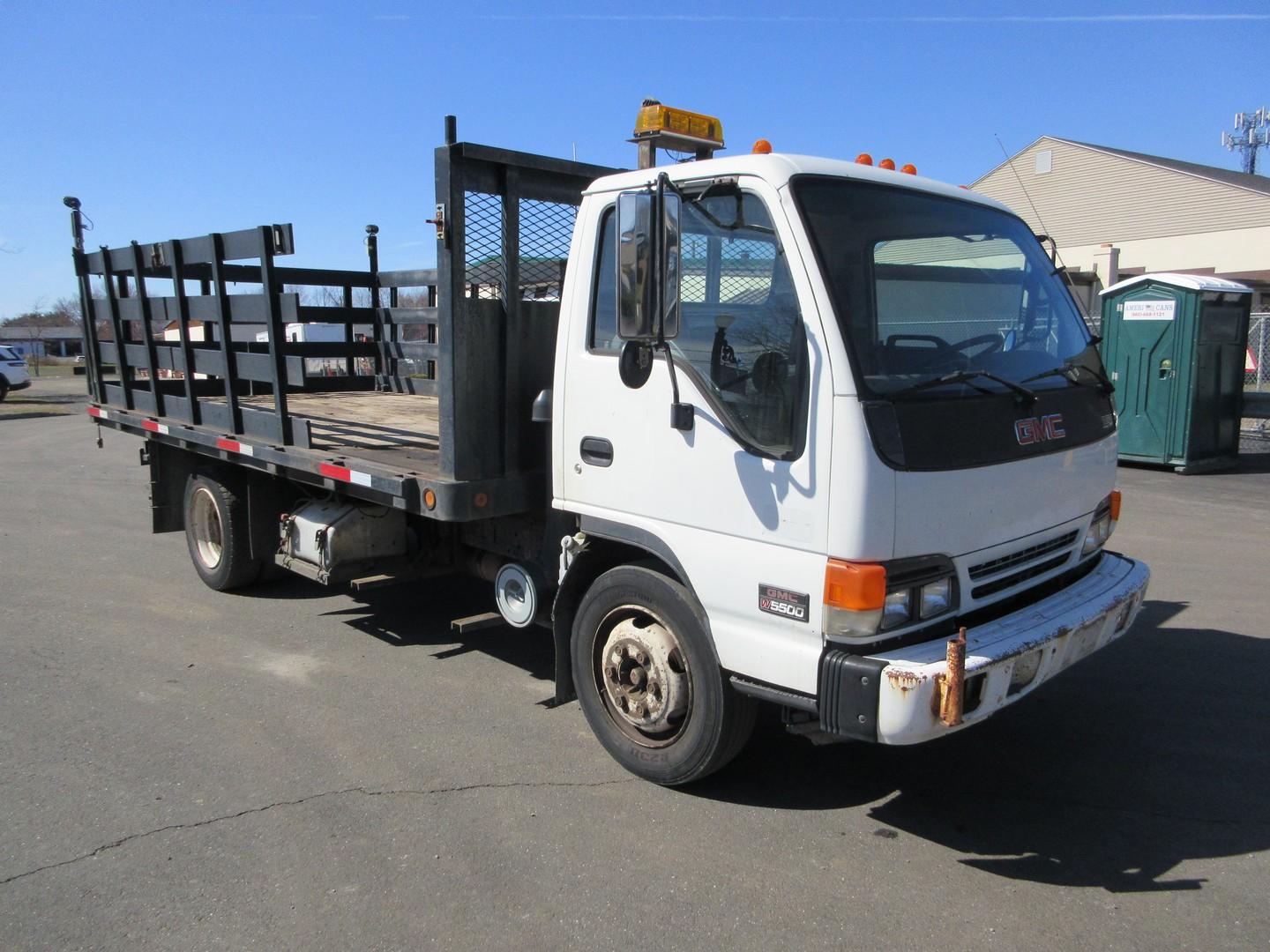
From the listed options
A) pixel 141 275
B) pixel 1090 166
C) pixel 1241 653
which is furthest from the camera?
pixel 1090 166

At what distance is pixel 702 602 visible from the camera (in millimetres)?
3547

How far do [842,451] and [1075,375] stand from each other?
4.92ft

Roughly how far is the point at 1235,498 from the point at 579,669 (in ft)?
30.6

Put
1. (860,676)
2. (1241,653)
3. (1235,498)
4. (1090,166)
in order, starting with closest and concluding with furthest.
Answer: (860,676)
(1241,653)
(1235,498)
(1090,166)

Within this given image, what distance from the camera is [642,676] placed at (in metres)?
3.89

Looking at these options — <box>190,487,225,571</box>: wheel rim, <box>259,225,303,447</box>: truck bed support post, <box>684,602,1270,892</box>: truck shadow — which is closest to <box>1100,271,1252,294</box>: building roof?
<box>684,602,1270,892</box>: truck shadow

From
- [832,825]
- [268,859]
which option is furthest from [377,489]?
[832,825]

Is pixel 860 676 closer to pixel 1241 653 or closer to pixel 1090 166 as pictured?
pixel 1241 653

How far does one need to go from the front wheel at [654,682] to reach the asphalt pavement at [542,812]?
0.64 ft

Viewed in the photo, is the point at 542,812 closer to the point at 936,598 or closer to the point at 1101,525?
the point at 936,598

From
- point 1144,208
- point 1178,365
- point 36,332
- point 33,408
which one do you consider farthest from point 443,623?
point 36,332

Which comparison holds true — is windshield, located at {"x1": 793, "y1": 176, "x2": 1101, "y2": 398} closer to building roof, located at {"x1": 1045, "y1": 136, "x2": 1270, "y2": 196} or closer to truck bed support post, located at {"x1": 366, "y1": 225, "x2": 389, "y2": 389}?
truck bed support post, located at {"x1": 366, "y1": 225, "x2": 389, "y2": 389}

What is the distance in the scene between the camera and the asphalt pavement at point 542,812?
9.92 feet

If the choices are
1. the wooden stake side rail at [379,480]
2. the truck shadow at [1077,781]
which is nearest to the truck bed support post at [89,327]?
the wooden stake side rail at [379,480]
